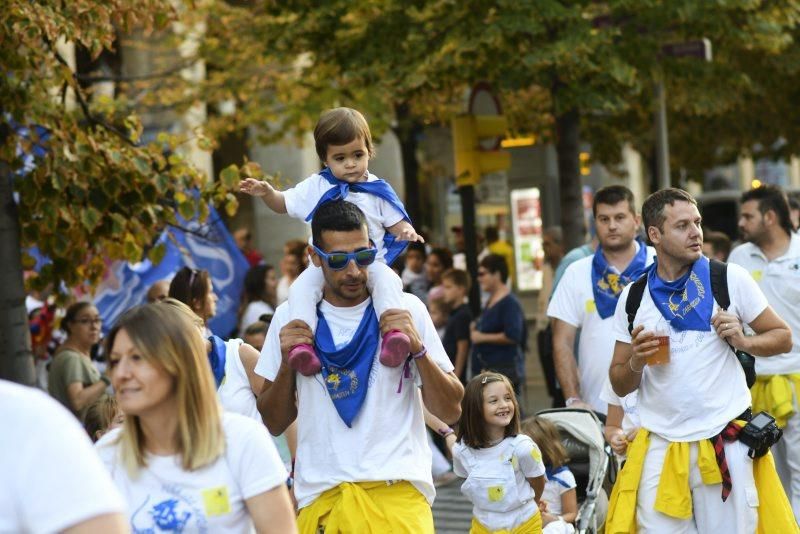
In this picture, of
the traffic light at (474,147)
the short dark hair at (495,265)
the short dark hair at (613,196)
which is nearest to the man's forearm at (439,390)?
the short dark hair at (613,196)

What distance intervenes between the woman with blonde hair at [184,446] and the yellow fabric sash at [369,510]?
52.5 inches

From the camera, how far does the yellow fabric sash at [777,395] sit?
8539mm

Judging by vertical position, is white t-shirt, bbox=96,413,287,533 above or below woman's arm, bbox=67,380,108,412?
above

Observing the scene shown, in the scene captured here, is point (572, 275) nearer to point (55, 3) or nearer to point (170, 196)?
point (170, 196)

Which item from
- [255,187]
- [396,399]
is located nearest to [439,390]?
[396,399]

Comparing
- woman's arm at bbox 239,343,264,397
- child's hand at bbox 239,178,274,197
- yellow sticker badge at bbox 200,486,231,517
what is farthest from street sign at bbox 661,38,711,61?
yellow sticker badge at bbox 200,486,231,517

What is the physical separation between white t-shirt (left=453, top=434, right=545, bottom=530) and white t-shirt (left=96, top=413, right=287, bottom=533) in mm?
3604

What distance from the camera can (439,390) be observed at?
18.0 ft

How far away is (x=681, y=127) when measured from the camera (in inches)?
1096

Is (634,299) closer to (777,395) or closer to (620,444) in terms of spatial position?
(620,444)

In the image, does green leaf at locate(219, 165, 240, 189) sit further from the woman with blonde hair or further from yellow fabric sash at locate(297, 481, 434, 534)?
the woman with blonde hair

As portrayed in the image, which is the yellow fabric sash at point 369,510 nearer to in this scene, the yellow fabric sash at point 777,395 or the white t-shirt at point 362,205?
the white t-shirt at point 362,205

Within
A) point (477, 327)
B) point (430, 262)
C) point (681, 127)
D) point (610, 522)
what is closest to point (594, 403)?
point (610, 522)

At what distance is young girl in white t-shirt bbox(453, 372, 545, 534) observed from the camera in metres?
7.49
